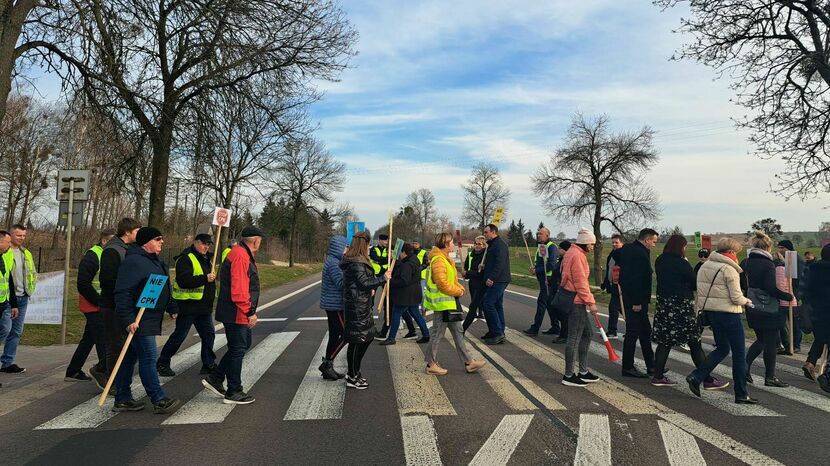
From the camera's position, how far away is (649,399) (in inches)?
221

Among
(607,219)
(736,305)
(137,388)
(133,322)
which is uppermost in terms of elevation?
(607,219)

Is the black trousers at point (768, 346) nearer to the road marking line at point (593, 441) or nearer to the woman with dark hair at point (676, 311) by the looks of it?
the woman with dark hair at point (676, 311)

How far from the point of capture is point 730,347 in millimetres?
5762

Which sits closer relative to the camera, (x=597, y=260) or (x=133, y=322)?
(x=133, y=322)

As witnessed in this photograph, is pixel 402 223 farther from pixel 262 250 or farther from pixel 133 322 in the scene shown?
pixel 133 322

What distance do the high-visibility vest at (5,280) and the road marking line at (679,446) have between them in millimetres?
7734

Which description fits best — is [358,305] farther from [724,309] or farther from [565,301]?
[724,309]

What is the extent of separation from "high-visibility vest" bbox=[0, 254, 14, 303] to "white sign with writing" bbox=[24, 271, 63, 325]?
327 centimetres

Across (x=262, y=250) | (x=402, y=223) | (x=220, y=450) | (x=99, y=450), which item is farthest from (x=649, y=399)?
(x=402, y=223)

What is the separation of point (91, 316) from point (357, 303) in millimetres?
3165

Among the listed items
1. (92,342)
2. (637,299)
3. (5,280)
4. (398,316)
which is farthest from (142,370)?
(637,299)

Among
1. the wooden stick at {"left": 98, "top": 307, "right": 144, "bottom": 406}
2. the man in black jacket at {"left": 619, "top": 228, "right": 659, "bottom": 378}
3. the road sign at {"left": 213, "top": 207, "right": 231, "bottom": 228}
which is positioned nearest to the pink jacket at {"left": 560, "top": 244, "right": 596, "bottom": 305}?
the man in black jacket at {"left": 619, "top": 228, "right": 659, "bottom": 378}

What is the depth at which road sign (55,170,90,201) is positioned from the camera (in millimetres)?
9205

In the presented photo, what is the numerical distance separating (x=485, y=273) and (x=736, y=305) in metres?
4.13
